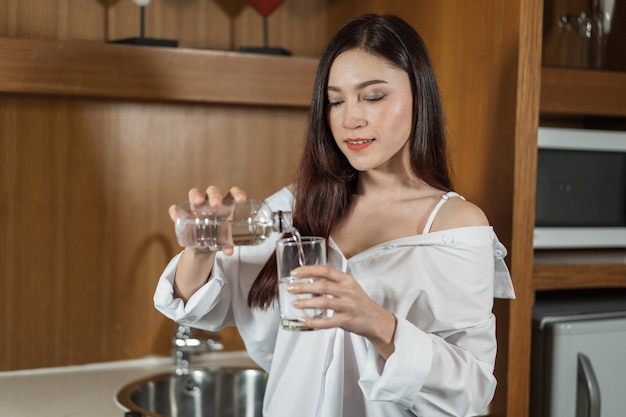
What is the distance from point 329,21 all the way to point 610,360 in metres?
1.33

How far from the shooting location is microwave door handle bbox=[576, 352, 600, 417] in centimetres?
209

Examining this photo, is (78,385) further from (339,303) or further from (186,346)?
(339,303)

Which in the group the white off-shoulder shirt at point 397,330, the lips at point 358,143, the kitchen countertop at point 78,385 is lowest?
the kitchen countertop at point 78,385

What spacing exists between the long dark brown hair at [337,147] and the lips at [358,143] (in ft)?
0.36

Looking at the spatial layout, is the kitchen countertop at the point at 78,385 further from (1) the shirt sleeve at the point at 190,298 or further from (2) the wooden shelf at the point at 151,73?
(2) the wooden shelf at the point at 151,73

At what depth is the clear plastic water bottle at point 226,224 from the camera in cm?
145

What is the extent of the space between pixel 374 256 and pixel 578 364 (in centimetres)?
83

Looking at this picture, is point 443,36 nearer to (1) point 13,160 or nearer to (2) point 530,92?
(2) point 530,92

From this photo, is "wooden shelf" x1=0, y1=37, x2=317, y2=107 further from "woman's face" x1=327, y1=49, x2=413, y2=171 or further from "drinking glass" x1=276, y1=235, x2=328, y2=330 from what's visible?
"drinking glass" x1=276, y1=235, x2=328, y2=330

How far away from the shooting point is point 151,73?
2.27 m

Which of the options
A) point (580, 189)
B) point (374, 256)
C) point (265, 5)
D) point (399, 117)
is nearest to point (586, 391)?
point (580, 189)

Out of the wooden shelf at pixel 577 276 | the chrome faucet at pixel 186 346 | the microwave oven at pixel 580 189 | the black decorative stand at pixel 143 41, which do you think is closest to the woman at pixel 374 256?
the wooden shelf at pixel 577 276

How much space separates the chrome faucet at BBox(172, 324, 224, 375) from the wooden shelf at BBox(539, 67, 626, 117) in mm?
1123

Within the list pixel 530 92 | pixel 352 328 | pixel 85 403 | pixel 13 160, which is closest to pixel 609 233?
pixel 530 92
